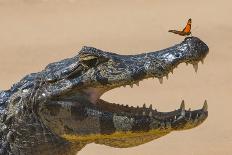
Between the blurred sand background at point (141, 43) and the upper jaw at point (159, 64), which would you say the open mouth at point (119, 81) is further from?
the blurred sand background at point (141, 43)

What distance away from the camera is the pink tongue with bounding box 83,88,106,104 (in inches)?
221

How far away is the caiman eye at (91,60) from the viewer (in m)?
5.54

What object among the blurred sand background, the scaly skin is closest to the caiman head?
the scaly skin

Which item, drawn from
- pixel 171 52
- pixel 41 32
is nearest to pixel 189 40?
pixel 171 52

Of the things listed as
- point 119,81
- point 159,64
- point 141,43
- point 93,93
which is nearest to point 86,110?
point 93,93

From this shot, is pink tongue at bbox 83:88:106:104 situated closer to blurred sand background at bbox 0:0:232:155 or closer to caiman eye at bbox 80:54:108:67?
caiman eye at bbox 80:54:108:67

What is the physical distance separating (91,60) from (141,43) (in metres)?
9.64

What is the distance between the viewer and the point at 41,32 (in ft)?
55.4

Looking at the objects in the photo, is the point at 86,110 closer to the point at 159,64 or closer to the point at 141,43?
the point at 159,64

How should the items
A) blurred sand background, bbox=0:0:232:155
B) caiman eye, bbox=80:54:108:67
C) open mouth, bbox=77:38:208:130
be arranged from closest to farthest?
open mouth, bbox=77:38:208:130, caiman eye, bbox=80:54:108:67, blurred sand background, bbox=0:0:232:155

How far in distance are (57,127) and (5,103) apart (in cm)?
48

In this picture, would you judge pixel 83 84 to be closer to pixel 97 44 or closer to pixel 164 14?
pixel 97 44

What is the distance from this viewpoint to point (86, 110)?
557cm

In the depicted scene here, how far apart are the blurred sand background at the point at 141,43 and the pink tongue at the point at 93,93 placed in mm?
4358
